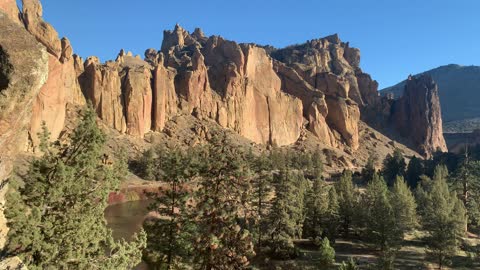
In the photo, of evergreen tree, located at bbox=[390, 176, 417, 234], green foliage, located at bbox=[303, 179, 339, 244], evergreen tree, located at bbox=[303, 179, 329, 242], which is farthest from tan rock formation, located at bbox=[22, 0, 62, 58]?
evergreen tree, located at bbox=[390, 176, 417, 234]

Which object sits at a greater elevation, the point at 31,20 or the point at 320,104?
the point at 31,20

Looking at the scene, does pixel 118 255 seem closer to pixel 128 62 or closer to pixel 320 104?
pixel 128 62

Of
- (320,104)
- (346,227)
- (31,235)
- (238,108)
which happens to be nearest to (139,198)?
(346,227)

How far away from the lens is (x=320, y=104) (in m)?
182

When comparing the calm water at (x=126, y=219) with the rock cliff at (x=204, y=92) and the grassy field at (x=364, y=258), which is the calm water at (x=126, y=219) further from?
the rock cliff at (x=204, y=92)

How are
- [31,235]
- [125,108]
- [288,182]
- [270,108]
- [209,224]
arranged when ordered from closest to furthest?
1. [31,235]
2. [209,224]
3. [288,182]
4. [125,108]
5. [270,108]

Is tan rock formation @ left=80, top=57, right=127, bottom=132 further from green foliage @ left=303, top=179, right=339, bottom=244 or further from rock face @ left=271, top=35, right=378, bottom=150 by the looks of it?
rock face @ left=271, top=35, right=378, bottom=150

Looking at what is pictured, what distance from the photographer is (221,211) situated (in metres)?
19.7

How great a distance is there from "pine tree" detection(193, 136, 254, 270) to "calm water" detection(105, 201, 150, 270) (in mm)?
18658

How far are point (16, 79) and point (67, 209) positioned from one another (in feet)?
25.1

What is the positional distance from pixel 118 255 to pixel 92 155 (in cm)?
424

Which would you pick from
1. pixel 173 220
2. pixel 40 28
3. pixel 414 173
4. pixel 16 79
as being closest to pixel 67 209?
pixel 16 79

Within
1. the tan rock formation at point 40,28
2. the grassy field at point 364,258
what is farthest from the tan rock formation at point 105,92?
the grassy field at point 364,258

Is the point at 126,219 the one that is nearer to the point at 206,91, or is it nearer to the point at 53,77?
the point at 53,77
